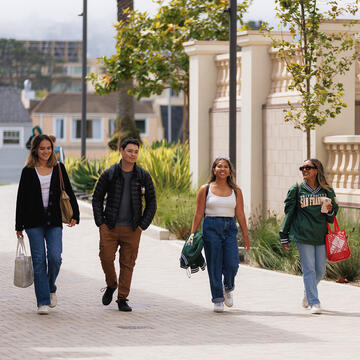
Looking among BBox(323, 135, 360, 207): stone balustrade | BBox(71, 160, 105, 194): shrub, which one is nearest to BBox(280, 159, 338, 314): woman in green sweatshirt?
BBox(323, 135, 360, 207): stone balustrade

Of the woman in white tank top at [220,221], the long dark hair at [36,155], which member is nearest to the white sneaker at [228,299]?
the woman in white tank top at [220,221]

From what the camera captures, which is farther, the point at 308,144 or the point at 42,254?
the point at 308,144

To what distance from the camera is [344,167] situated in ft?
57.2

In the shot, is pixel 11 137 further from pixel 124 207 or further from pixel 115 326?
pixel 115 326

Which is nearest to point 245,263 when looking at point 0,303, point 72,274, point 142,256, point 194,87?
point 142,256

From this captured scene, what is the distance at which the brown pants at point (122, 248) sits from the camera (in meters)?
11.8

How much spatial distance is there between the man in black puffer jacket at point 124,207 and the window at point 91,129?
234ft

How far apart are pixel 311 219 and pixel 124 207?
1.96 metres

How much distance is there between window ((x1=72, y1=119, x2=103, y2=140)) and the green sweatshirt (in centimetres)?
7155

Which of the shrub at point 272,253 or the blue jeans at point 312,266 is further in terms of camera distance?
the shrub at point 272,253

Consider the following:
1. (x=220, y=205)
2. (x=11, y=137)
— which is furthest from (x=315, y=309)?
(x=11, y=137)

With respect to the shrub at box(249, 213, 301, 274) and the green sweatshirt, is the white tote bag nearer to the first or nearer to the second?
the green sweatshirt

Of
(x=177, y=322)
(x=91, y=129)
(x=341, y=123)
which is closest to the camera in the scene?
(x=177, y=322)

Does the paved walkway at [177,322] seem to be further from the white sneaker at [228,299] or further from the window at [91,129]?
the window at [91,129]
